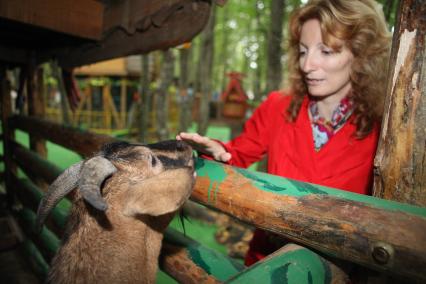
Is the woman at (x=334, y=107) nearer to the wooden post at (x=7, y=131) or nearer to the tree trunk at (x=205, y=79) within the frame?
the wooden post at (x=7, y=131)

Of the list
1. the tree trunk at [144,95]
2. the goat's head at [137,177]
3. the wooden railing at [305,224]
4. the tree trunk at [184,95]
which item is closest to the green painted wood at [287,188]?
the wooden railing at [305,224]

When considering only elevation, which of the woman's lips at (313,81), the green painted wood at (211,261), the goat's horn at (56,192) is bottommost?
the green painted wood at (211,261)

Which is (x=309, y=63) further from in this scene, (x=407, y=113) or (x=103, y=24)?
(x=103, y=24)

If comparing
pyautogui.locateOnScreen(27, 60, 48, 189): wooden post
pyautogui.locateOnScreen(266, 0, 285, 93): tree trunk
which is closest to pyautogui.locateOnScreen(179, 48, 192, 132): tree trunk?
pyautogui.locateOnScreen(266, 0, 285, 93): tree trunk

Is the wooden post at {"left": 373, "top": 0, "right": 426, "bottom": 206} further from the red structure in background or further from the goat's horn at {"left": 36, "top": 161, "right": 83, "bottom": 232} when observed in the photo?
the red structure in background

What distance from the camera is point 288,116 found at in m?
2.52

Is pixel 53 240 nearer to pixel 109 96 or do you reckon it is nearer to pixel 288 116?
pixel 288 116

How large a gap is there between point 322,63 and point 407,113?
1.06 m

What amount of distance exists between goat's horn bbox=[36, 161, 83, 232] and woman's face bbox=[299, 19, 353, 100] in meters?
1.71

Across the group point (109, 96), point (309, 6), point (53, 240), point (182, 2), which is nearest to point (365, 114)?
point (309, 6)

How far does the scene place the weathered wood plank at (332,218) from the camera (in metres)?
0.97

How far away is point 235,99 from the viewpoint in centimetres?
933

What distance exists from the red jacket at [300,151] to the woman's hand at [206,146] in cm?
13

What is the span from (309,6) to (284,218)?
1695mm
